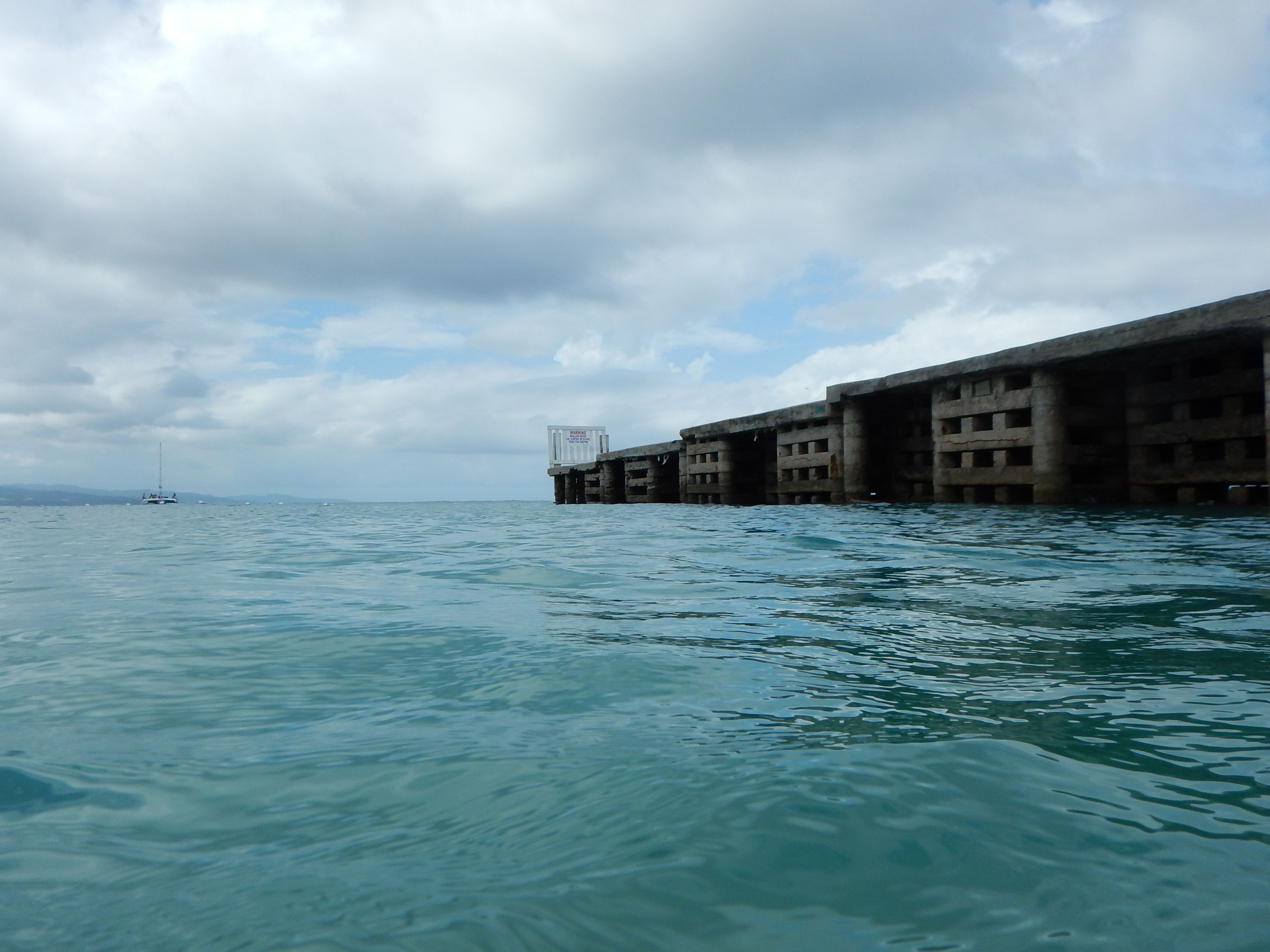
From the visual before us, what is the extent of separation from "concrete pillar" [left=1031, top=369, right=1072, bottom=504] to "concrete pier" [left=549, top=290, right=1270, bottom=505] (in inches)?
0.8

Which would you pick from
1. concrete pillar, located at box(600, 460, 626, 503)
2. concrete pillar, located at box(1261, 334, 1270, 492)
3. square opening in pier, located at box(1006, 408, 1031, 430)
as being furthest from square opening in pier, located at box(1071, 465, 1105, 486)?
concrete pillar, located at box(600, 460, 626, 503)

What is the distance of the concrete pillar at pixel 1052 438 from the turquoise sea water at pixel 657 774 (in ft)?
26.6

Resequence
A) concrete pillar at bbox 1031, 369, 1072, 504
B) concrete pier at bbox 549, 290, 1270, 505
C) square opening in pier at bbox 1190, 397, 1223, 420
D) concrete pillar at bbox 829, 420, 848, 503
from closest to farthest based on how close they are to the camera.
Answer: concrete pier at bbox 549, 290, 1270, 505 → square opening in pier at bbox 1190, 397, 1223, 420 → concrete pillar at bbox 1031, 369, 1072, 504 → concrete pillar at bbox 829, 420, 848, 503

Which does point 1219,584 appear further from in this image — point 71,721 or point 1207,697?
point 71,721

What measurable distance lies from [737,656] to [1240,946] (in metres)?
2.39

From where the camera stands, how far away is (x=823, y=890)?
1.66 metres

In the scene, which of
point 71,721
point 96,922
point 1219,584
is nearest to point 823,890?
point 96,922

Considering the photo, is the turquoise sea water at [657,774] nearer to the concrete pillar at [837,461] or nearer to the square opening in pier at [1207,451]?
the square opening in pier at [1207,451]

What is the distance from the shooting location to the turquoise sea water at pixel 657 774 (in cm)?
159

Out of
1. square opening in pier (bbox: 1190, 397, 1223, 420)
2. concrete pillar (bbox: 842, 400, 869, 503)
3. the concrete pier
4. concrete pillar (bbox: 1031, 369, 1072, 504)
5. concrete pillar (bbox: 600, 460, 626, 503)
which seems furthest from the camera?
concrete pillar (bbox: 600, 460, 626, 503)

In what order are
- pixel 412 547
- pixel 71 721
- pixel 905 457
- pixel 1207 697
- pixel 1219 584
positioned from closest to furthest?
pixel 1207 697 < pixel 71 721 < pixel 1219 584 < pixel 412 547 < pixel 905 457

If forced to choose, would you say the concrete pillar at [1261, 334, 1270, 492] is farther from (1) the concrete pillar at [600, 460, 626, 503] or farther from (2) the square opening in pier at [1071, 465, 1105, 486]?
(1) the concrete pillar at [600, 460, 626, 503]

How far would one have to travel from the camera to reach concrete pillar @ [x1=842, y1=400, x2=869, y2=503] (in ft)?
60.2

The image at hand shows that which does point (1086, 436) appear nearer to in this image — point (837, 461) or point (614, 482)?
point (837, 461)
